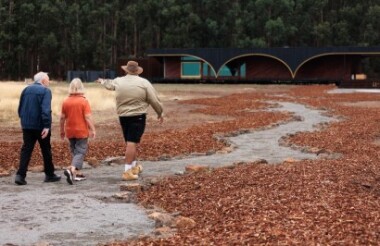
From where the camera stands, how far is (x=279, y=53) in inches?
2448

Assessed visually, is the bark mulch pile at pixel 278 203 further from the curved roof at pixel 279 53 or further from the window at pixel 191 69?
the window at pixel 191 69

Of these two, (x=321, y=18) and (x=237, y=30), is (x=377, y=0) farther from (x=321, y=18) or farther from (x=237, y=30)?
(x=237, y=30)

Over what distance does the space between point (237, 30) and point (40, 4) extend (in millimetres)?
31228

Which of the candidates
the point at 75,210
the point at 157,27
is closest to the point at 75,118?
the point at 75,210

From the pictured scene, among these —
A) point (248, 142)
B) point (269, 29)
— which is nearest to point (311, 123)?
point (248, 142)

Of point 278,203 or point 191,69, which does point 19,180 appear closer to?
point 278,203

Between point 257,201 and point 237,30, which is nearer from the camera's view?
point 257,201

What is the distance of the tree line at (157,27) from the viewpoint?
88.2m

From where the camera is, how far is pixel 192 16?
298ft

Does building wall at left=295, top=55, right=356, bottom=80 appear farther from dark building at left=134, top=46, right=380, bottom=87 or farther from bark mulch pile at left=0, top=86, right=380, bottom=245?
bark mulch pile at left=0, top=86, right=380, bottom=245

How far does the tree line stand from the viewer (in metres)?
88.2

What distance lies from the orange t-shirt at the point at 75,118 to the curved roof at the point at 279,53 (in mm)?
52588

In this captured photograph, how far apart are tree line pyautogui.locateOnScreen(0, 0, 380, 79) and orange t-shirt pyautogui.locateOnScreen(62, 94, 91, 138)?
255 feet

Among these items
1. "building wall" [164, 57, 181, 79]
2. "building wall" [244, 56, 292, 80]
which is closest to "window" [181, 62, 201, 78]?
"building wall" [164, 57, 181, 79]
